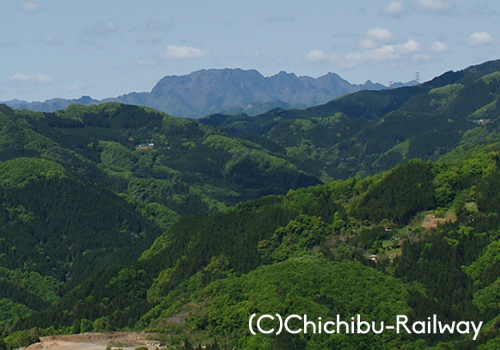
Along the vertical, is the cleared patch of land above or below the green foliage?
below

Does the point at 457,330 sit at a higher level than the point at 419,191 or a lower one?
lower

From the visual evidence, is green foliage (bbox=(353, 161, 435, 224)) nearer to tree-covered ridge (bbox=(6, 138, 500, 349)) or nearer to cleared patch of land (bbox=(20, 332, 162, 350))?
tree-covered ridge (bbox=(6, 138, 500, 349))

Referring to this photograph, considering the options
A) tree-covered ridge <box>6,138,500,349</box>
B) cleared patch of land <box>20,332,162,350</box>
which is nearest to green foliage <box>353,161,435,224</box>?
tree-covered ridge <box>6,138,500,349</box>

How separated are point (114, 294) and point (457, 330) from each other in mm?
71993

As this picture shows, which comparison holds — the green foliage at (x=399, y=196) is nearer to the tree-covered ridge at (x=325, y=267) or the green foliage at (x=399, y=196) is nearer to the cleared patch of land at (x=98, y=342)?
the tree-covered ridge at (x=325, y=267)

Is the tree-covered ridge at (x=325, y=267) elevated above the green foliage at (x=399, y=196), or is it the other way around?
the green foliage at (x=399, y=196)

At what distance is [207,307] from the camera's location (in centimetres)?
15388

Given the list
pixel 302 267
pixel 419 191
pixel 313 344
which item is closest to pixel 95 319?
pixel 302 267

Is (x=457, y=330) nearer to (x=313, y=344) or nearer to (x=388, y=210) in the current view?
(x=313, y=344)

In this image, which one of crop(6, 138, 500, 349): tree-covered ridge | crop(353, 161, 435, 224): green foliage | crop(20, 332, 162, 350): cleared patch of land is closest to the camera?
crop(20, 332, 162, 350): cleared patch of land

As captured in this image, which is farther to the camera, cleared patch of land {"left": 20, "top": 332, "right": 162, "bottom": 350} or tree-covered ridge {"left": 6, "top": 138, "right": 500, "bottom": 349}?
tree-covered ridge {"left": 6, "top": 138, "right": 500, "bottom": 349}

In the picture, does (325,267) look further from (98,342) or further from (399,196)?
(98,342)

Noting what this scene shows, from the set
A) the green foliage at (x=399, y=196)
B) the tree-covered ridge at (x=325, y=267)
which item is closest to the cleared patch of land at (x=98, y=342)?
the tree-covered ridge at (x=325, y=267)

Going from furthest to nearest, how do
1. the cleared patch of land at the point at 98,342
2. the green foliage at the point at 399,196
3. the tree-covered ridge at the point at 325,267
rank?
the green foliage at the point at 399,196 → the tree-covered ridge at the point at 325,267 → the cleared patch of land at the point at 98,342
